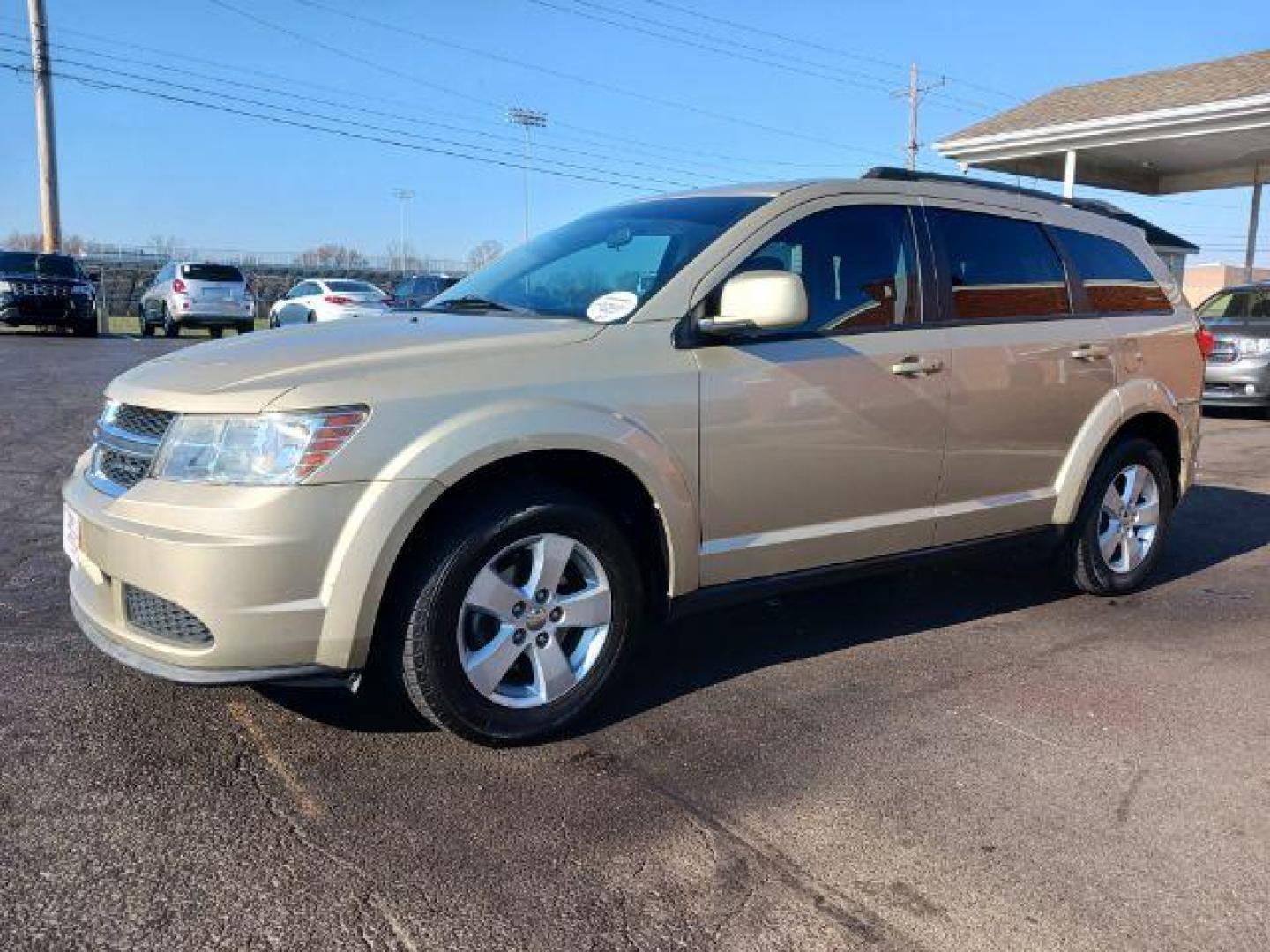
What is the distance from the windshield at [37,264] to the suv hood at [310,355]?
18.8m

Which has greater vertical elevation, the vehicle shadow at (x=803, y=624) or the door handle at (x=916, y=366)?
the door handle at (x=916, y=366)

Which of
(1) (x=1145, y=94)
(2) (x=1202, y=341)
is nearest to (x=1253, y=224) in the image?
(1) (x=1145, y=94)

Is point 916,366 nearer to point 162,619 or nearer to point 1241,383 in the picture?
point 162,619

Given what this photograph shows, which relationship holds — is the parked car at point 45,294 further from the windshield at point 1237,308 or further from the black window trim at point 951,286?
the black window trim at point 951,286

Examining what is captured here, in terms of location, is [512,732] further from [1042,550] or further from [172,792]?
[1042,550]

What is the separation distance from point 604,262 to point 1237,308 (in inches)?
476

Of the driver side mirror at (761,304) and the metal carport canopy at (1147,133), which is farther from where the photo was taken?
the metal carport canopy at (1147,133)

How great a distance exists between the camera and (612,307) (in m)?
3.59

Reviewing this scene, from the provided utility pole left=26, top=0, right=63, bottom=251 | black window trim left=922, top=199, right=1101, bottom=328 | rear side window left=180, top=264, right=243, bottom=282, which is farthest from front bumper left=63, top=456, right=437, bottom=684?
utility pole left=26, top=0, right=63, bottom=251

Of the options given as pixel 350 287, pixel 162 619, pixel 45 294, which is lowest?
pixel 162 619

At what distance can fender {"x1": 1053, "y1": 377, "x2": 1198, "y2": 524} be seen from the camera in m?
4.79

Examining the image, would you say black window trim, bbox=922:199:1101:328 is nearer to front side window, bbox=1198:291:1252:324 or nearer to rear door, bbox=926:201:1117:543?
rear door, bbox=926:201:1117:543

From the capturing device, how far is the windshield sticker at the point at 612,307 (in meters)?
3.54

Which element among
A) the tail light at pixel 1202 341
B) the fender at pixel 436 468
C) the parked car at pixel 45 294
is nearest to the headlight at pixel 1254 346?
the tail light at pixel 1202 341
